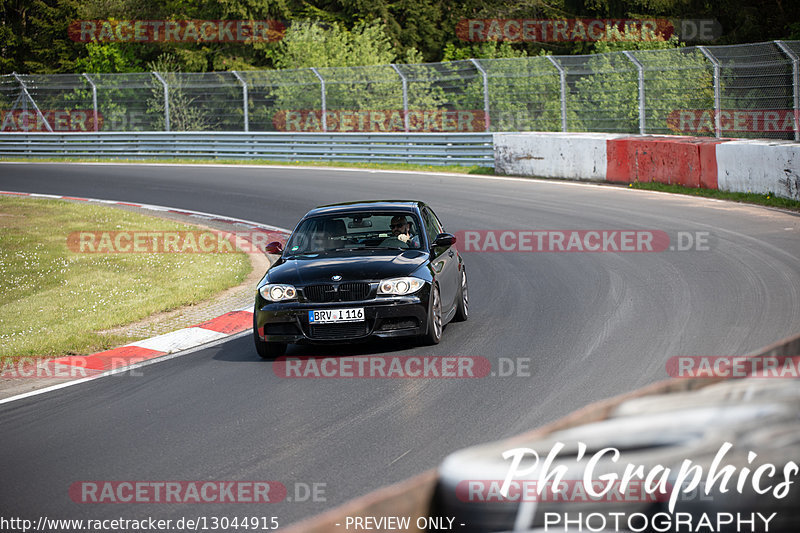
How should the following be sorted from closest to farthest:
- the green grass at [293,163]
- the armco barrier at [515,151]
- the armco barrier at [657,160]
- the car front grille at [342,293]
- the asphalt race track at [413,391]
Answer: the asphalt race track at [413,391] < the car front grille at [342,293] < the armco barrier at [657,160] < the armco barrier at [515,151] < the green grass at [293,163]

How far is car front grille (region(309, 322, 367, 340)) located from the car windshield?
4.16ft

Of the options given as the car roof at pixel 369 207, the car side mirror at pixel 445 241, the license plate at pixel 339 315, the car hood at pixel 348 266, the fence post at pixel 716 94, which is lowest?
the license plate at pixel 339 315

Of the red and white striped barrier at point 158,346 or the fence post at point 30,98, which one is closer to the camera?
the red and white striped barrier at point 158,346

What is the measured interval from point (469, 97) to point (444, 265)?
20040mm

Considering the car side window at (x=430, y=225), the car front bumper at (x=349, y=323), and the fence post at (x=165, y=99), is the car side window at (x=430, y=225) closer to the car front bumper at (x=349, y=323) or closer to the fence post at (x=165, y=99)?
the car front bumper at (x=349, y=323)

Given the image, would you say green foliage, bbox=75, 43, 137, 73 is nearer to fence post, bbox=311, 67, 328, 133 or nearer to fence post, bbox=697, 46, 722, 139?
fence post, bbox=311, 67, 328, 133

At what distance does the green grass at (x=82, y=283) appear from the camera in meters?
10.7

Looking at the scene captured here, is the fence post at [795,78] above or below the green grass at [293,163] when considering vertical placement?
above

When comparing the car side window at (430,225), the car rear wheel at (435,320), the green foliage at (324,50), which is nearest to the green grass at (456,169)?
the car side window at (430,225)

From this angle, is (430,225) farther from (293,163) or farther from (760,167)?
(293,163)

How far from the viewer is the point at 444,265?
1007 cm

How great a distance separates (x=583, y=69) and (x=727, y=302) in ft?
54.1

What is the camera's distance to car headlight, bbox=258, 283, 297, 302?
359 inches

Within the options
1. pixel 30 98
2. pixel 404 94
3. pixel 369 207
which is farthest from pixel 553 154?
pixel 30 98
